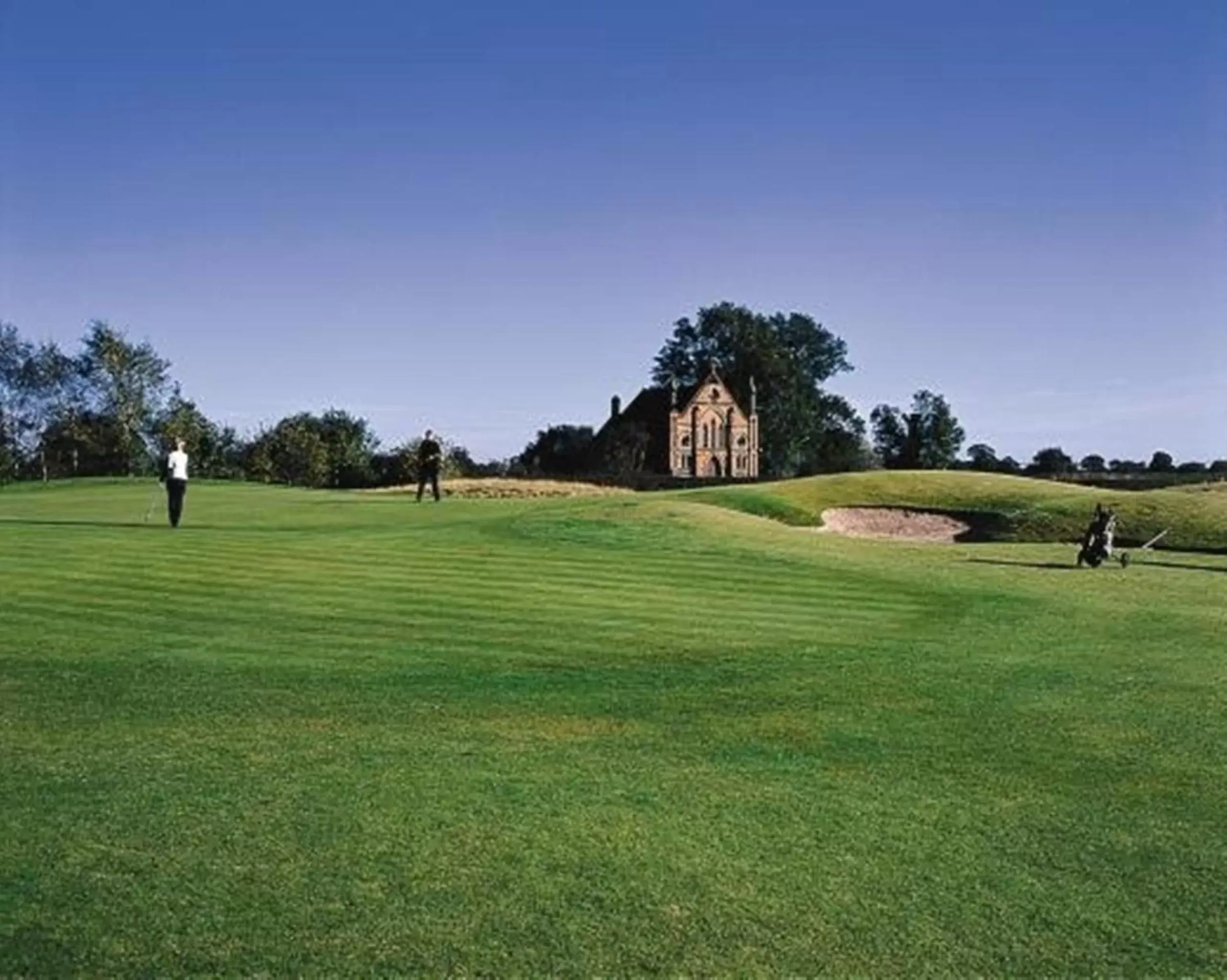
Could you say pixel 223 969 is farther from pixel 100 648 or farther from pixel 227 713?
pixel 100 648

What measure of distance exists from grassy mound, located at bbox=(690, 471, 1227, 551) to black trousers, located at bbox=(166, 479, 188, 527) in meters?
17.0

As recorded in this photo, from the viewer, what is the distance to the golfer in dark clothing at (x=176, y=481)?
27016 millimetres

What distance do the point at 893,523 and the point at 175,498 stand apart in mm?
22979

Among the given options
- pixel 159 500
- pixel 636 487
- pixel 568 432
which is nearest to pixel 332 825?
pixel 159 500

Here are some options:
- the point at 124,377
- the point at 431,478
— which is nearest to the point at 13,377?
the point at 124,377

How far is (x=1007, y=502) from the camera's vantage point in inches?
1601

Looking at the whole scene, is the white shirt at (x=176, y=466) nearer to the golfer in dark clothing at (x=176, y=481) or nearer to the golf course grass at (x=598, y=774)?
the golfer in dark clothing at (x=176, y=481)

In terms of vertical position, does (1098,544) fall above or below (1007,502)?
below

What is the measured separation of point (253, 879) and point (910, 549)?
858 inches

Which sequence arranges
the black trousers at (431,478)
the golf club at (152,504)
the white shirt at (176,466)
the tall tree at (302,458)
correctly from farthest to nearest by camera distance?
the tall tree at (302,458) < the black trousers at (431,478) < the golf club at (152,504) < the white shirt at (176,466)

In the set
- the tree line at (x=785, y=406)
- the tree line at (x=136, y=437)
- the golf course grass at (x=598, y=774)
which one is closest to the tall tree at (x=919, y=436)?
the tree line at (x=785, y=406)

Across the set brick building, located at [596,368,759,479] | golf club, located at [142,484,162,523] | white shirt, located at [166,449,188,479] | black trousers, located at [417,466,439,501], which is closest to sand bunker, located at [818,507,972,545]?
black trousers, located at [417,466,439,501]

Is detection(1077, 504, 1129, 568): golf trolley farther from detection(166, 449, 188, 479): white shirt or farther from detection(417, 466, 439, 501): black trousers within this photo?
detection(417, 466, 439, 501): black trousers

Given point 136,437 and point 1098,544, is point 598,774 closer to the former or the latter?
point 1098,544
